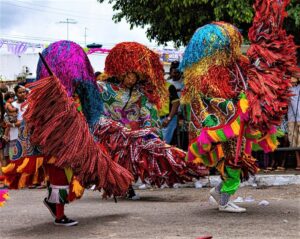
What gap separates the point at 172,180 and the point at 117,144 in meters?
0.77

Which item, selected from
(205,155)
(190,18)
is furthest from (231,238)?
(190,18)

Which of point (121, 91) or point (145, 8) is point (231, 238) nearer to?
point (121, 91)

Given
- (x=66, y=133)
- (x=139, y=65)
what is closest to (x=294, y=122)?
(x=139, y=65)

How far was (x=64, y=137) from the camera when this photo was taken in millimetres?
5527

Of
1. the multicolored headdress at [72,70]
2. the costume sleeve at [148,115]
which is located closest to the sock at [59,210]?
the multicolored headdress at [72,70]

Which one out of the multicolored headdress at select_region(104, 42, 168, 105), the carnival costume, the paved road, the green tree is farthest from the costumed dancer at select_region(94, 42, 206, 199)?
the green tree

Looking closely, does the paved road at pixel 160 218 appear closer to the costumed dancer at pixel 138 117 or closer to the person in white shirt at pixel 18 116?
the costumed dancer at pixel 138 117

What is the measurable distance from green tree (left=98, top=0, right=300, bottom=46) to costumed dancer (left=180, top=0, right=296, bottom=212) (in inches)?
334

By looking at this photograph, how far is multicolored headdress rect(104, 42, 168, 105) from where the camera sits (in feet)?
25.8

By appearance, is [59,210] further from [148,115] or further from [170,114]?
[170,114]

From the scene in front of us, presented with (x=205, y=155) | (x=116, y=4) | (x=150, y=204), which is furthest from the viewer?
(x=116, y=4)

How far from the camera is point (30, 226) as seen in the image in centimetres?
612

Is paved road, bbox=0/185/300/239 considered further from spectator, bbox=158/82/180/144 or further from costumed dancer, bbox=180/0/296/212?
spectator, bbox=158/82/180/144

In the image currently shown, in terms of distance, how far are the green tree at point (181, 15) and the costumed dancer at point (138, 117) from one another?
7.38 metres
